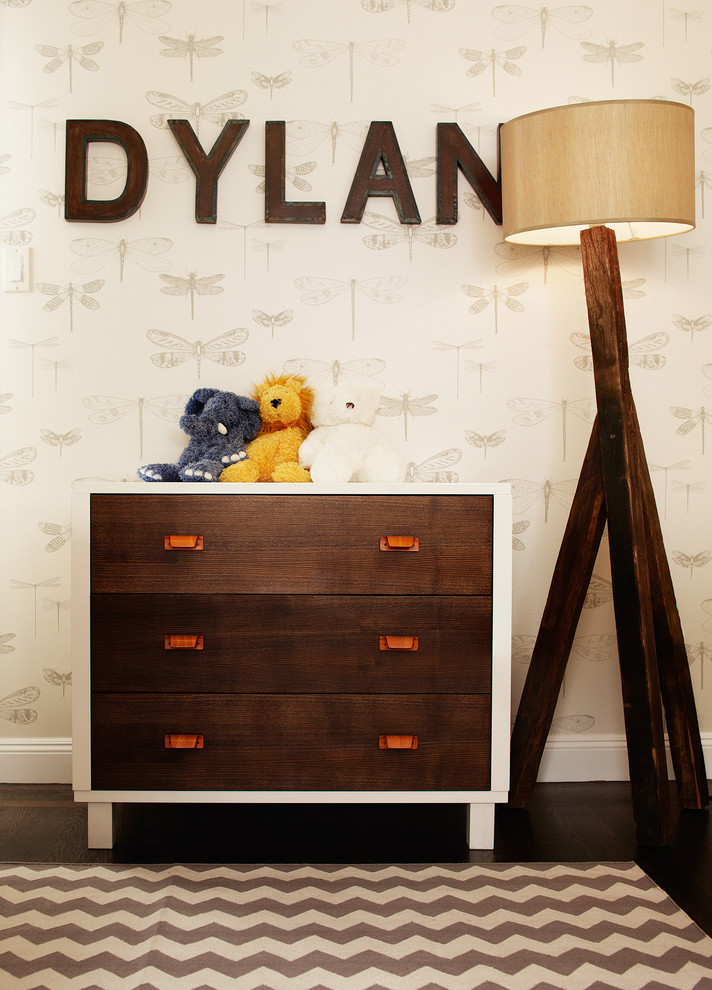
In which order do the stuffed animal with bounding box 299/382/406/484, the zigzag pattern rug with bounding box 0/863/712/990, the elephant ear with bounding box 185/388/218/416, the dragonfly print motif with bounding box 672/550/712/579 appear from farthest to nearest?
the dragonfly print motif with bounding box 672/550/712/579
the elephant ear with bounding box 185/388/218/416
the stuffed animal with bounding box 299/382/406/484
the zigzag pattern rug with bounding box 0/863/712/990

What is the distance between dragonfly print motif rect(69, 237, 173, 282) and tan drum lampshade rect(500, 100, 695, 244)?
0.98 metres

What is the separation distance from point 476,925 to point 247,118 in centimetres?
199

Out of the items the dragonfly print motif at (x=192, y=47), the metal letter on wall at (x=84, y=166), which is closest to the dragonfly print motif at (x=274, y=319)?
the metal letter on wall at (x=84, y=166)

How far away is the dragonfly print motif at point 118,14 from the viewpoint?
2250 mm

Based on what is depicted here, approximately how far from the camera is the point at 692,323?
233 centimetres

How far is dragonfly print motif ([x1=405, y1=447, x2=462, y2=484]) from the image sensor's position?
231cm

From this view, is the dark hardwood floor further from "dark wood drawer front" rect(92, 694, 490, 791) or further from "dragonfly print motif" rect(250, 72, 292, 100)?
"dragonfly print motif" rect(250, 72, 292, 100)

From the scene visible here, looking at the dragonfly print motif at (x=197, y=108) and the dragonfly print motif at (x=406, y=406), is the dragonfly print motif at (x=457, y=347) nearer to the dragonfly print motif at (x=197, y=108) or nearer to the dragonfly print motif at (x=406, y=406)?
the dragonfly print motif at (x=406, y=406)

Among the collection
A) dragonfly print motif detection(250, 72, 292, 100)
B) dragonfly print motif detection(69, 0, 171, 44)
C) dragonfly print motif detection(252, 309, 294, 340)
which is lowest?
dragonfly print motif detection(252, 309, 294, 340)

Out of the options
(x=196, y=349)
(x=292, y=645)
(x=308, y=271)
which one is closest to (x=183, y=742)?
(x=292, y=645)

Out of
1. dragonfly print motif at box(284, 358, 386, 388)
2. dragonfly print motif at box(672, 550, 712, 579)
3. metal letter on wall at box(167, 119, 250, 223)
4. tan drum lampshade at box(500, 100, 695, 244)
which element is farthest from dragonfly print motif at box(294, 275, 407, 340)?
dragonfly print motif at box(672, 550, 712, 579)

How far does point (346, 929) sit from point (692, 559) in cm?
141

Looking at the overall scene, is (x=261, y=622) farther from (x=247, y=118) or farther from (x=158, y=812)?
(x=247, y=118)

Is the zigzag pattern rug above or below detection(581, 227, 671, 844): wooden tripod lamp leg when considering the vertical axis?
below
